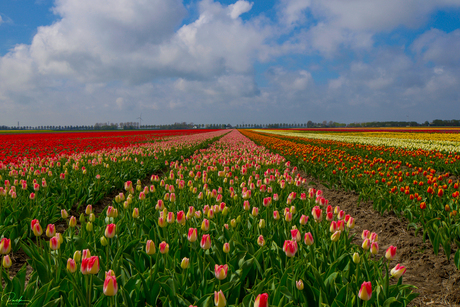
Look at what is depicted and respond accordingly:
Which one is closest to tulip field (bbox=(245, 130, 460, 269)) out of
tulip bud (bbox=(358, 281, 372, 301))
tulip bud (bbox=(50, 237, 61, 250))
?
tulip bud (bbox=(358, 281, 372, 301))

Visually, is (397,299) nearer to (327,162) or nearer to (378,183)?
(378,183)

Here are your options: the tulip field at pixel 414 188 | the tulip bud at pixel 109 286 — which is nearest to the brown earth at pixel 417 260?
the tulip field at pixel 414 188

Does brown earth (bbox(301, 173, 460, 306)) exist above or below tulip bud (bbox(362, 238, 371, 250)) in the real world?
below

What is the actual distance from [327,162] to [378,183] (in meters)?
2.58

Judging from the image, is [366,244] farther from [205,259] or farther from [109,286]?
[109,286]

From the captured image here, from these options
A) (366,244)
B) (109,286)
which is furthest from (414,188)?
(109,286)

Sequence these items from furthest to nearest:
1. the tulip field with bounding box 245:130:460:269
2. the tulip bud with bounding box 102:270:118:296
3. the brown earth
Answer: the tulip field with bounding box 245:130:460:269 → the brown earth → the tulip bud with bounding box 102:270:118:296

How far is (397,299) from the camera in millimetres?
1928

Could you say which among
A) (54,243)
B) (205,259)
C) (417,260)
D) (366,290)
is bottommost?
(417,260)

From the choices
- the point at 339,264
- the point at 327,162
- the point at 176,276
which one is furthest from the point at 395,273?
the point at 327,162

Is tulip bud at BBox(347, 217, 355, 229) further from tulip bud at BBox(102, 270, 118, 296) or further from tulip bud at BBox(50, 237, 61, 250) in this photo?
tulip bud at BBox(50, 237, 61, 250)

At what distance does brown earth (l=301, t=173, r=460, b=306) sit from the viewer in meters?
2.77

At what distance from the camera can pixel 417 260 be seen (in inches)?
137

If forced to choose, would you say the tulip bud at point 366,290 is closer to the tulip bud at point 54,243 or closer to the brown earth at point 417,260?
the brown earth at point 417,260
